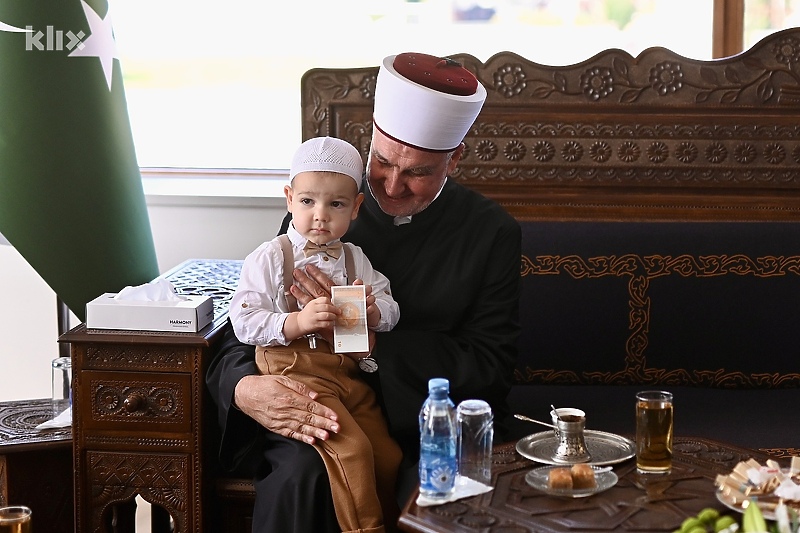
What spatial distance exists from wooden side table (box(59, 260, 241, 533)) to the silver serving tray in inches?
41.3

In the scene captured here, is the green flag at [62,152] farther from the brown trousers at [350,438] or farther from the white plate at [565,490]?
the white plate at [565,490]

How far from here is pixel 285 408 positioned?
9.37ft

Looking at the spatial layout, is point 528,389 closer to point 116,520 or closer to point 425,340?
point 425,340

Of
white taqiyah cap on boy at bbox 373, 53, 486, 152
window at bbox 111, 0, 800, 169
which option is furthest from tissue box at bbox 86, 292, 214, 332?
window at bbox 111, 0, 800, 169

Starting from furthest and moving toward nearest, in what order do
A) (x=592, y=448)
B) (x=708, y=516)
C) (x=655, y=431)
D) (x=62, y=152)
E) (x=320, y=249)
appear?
(x=62, y=152) → (x=320, y=249) → (x=592, y=448) → (x=655, y=431) → (x=708, y=516)

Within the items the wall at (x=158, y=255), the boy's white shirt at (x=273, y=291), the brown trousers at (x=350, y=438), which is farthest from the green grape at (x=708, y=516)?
the wall at (x=158, y=255)

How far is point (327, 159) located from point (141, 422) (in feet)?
3.37

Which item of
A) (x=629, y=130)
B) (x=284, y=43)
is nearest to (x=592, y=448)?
(x=629, y=130)

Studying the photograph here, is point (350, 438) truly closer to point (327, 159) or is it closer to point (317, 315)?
point (317, 315)

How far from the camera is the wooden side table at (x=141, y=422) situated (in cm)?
311

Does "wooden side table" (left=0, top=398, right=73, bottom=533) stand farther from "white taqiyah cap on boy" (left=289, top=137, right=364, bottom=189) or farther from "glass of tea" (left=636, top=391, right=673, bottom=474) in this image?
"glass of tea" (left=636, top=391, right=673, bottom=474)

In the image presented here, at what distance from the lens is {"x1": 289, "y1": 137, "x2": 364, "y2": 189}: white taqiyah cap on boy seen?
2.86 m

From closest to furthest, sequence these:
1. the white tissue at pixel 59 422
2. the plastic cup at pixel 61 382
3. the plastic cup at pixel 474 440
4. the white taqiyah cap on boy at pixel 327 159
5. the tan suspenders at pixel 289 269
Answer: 1. the plastic cup at pixel 474 440
2. the white taqiyah cap on boy at pixel 327 159
3. the tan suspenders at pixel 289 269
4. the white tissue at pixel 59 422
5. the plastic cup at pixel 61 382

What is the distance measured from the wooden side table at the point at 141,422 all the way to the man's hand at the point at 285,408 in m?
0.24
